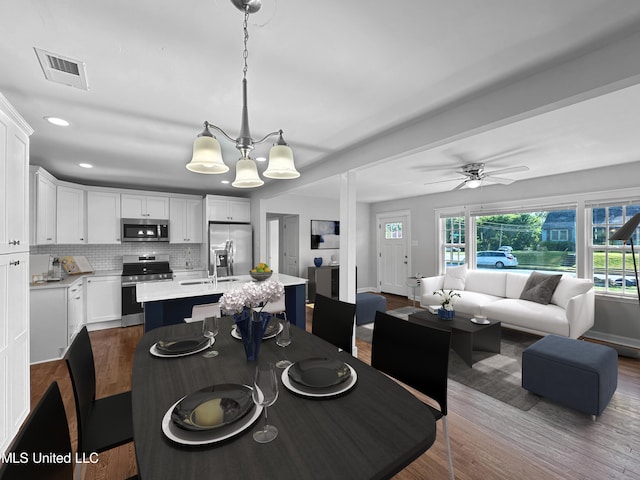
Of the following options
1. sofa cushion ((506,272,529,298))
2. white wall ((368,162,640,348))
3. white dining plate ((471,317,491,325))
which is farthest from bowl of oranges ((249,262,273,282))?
white wall ((368,162,640,348))

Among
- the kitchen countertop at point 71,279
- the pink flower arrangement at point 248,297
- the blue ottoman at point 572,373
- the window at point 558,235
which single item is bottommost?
the blue ottoman at point 572,373

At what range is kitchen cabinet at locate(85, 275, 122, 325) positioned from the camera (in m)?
4.48

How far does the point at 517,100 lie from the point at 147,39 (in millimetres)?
2221

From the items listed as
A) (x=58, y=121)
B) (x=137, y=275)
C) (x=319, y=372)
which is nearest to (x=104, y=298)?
(x=137, y=275)

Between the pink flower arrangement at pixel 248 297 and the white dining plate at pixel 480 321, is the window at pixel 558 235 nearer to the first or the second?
the white dining plate at pixel 480 321

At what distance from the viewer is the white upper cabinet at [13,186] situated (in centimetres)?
187

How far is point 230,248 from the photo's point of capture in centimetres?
548

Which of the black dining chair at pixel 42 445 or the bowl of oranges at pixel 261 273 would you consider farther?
the bowl of oranges at pixel 261 273

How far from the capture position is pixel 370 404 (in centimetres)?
111

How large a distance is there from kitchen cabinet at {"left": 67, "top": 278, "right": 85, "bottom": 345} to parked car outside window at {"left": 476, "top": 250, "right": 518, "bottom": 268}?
660 cm

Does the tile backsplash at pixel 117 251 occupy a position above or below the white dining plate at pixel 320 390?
above

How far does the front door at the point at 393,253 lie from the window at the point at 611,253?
10.7ft

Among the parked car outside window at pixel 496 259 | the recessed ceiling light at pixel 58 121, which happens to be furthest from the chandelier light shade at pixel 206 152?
the parked car outside window at pixel 496 259

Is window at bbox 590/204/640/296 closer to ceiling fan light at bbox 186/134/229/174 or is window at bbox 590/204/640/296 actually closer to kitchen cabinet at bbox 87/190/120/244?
ceiling fan light at bbox 186/134/229/174
